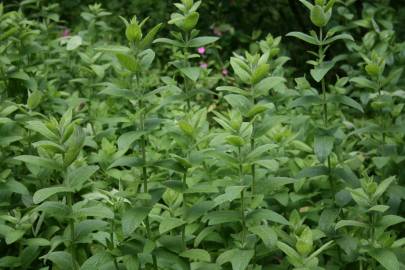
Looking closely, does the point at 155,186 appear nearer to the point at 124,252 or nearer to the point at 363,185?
the point at 124,252

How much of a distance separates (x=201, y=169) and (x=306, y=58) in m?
3.34

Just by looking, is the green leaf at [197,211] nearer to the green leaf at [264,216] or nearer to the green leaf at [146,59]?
the green leaf at [264,216]

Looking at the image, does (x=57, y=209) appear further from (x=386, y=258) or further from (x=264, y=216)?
(x=386, y=258)

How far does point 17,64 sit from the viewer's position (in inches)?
148

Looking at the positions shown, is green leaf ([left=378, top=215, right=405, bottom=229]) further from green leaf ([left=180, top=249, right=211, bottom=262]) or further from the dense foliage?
green leaf ([left=180, top=249, right=211, bottom=262])

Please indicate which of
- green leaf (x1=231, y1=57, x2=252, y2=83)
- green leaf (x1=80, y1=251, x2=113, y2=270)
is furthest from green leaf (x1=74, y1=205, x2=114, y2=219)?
green leaf (x1=231, y1=57, x2=252, y2=83)

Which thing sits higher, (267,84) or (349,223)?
(267,84)

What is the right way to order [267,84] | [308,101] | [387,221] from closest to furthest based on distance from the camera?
[387,221], [267,84], [308,101]

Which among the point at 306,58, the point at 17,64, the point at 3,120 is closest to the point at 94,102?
the point at 17,64

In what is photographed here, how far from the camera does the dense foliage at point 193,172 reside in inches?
94.0

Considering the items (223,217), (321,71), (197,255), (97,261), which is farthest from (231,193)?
(321,71)

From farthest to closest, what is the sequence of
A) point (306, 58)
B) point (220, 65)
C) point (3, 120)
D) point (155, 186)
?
1. point (306, 58)
2. point (220, 65)
3. point (3, 120)
4. point (155, 186)

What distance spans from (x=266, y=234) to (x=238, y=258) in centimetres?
14

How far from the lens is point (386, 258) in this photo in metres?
2.40
